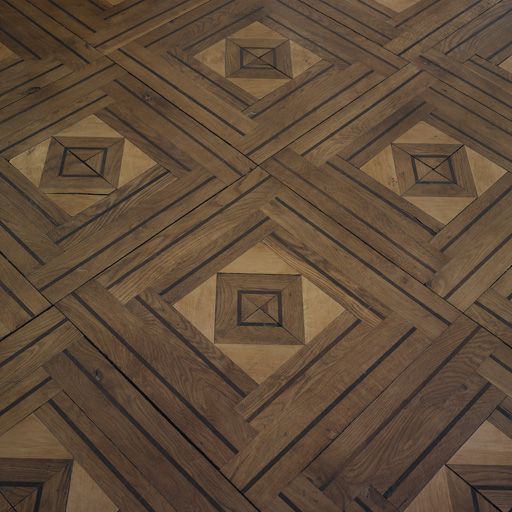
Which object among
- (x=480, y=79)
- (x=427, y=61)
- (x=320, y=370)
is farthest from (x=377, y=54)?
(x=320, y=370)

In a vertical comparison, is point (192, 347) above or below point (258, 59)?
below

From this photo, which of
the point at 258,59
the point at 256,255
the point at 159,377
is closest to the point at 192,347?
the point at 159,377

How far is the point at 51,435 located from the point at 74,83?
2.73ft

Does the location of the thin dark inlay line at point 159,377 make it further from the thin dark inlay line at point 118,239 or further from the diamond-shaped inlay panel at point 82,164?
the diamond-shaped inlay panel at point 82,164

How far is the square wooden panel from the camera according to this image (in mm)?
1129

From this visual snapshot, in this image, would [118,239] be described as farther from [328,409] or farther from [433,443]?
[433,443]

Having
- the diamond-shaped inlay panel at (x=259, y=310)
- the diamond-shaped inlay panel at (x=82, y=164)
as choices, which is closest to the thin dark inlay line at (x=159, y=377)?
the diamond-shaped inlay panel at (x=259, y=310)

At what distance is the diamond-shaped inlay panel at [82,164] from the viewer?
1.30 meters

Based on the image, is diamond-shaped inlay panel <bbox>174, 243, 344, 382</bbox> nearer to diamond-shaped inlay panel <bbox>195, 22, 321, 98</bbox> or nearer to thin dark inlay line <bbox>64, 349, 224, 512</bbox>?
thin dark inlay line <bbox>64, 349, 224, 512</bbox>

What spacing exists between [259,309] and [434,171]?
50cm

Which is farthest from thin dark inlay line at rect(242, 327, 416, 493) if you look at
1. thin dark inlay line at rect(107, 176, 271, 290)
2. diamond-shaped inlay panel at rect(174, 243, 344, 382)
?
thin dark inlay line at rect(107, 176, 271, 290)

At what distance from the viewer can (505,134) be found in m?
1.42

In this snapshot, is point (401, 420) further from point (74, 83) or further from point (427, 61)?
point (74, 83)

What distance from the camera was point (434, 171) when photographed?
1361 millimetres
